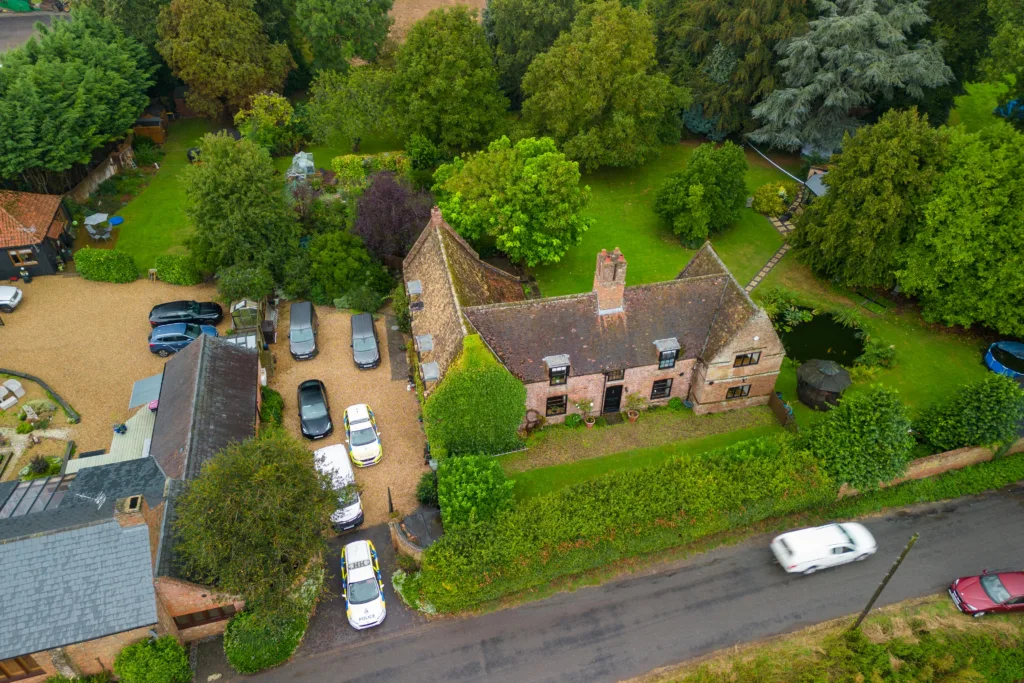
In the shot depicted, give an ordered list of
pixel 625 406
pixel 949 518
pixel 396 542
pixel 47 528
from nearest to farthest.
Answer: pixel 47 528, pixel 396 542, pixel 949 518, pixel 625 406

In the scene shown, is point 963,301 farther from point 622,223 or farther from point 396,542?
point 396,542

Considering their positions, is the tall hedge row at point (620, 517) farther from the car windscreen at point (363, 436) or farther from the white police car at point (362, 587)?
the car windscreen at point (363, 436)

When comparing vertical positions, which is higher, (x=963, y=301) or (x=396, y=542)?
(x=963, y=301)

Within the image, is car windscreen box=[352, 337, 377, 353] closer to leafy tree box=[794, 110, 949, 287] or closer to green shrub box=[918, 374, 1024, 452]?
leafy tree box=[794, 110, 949, 287]

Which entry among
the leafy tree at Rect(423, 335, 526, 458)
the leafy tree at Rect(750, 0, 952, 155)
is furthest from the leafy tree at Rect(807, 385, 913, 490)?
the leafy tree at Rect(750, 0, 952, 155)

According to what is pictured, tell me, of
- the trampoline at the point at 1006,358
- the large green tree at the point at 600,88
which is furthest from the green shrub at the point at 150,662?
the trampoline at the point at 1006,358

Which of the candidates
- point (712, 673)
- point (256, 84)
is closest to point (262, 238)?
point (256, 84)

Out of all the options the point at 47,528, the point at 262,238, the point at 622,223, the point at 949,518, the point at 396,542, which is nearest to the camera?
the point at 47,528
